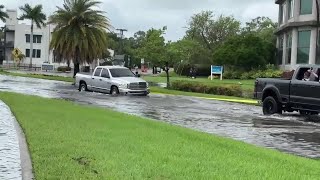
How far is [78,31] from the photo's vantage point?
46125mm

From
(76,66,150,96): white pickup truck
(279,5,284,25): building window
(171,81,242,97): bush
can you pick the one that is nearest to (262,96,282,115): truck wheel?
(76,66,150,96): white pickup truck

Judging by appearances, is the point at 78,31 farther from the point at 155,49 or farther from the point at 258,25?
the point at 258,25

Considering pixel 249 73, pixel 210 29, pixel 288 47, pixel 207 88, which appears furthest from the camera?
pixel 210 29

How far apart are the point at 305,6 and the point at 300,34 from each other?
9.83ft

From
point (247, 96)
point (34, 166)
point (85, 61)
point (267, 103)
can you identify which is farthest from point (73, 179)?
point (85, 61)

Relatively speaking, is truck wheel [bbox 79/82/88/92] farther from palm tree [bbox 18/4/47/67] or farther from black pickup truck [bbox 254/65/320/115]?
palm tree [bbox 18/4/47/67]

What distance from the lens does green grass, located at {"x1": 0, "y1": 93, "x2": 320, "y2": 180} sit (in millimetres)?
6835

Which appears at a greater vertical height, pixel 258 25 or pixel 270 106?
pixel 258 25

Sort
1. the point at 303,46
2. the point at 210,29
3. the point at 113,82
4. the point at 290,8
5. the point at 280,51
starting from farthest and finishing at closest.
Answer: the point at 210,29 < the point at 280,51 < the point at 290,8 < the point at 303,46 < the point at 113,82

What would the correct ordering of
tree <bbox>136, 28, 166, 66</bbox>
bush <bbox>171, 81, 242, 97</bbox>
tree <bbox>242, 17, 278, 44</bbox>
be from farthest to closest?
tree <bbox>242, 17, 278, 44</bbox>
tree <bbox>136, 28, 166, 66</bbox>
bush <bbox>171, 81, 242, 97</bbox>

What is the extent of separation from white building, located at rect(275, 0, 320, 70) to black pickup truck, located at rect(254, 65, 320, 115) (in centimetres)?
3234

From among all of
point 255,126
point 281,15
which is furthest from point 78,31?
point 255,126

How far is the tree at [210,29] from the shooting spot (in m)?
91.7

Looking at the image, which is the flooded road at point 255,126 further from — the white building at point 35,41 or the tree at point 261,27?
the white building at point 35,41
